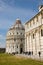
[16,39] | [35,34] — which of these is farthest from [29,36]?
[16,39]

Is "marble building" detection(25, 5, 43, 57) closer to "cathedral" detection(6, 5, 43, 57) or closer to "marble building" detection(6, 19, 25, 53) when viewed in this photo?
"cathedral" detection(6, 5, 43, 57)

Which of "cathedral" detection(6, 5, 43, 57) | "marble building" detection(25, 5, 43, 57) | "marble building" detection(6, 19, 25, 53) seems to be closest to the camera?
"marble building" detection(25, 5, 43, 57)

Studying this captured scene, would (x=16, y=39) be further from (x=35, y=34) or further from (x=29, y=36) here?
(x=35, y=34)

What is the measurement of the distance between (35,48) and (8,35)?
119ft

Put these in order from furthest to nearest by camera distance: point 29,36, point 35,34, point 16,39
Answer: point 16,39, point 29,36, point 35,34

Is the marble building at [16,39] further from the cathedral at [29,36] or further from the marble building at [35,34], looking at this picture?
the marble building at [35,34]

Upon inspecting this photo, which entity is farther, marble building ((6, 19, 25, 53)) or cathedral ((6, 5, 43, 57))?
marble building ((6, 19, 25, 53))

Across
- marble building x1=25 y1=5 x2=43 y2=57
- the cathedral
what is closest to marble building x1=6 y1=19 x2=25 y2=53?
the cathedral

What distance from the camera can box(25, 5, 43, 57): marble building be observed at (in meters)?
38.6

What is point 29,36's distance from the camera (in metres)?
48.9

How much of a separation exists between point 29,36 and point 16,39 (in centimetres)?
2527

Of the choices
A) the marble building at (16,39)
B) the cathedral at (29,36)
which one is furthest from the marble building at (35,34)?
the marble building at (16,39)

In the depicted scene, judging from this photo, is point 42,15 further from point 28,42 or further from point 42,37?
point 28,42

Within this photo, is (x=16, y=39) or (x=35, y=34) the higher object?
(x=16, y=39)
